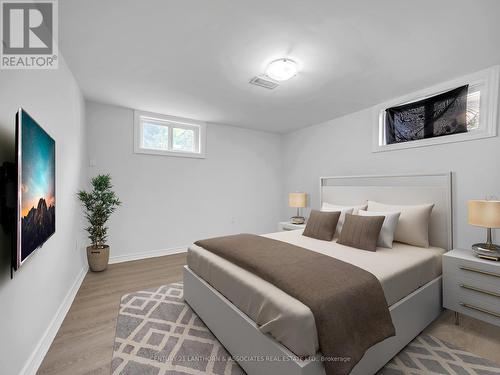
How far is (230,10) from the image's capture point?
1622mm

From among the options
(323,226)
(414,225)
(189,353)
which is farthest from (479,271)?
(189,353)

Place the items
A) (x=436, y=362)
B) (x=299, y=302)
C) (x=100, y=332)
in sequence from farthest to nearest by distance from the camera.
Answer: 1. (x=100, y=332)
2. (x=436, y=362)
3. (x=299, y=302)

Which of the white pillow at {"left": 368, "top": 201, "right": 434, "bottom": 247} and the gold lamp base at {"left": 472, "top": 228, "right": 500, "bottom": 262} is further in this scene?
the white pillow at {"left": 368, "top": 201, "right": 434, "bottom": 247}

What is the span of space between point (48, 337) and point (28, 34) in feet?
7.40

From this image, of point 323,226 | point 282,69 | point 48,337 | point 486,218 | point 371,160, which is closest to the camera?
point 48,337

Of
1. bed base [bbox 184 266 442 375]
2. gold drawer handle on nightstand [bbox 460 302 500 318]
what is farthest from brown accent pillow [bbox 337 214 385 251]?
gold drawer handle on nightstand [bbox 460 302 500 318]

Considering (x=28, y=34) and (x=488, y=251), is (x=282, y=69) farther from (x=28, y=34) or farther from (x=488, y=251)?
(x=488, y=251)

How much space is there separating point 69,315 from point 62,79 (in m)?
2.23

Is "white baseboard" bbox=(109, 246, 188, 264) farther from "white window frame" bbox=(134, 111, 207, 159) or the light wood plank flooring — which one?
"white window frame" bbox=(134, 111, 207, 159)

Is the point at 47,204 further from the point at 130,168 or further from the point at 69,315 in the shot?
the point at 130,168

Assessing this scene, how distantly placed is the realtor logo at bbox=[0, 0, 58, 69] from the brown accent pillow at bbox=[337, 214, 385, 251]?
2.93 meters

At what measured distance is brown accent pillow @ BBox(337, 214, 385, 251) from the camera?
231 cm

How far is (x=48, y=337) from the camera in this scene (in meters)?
1.72

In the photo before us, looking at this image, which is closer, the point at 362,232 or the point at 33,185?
the point at 33,185
